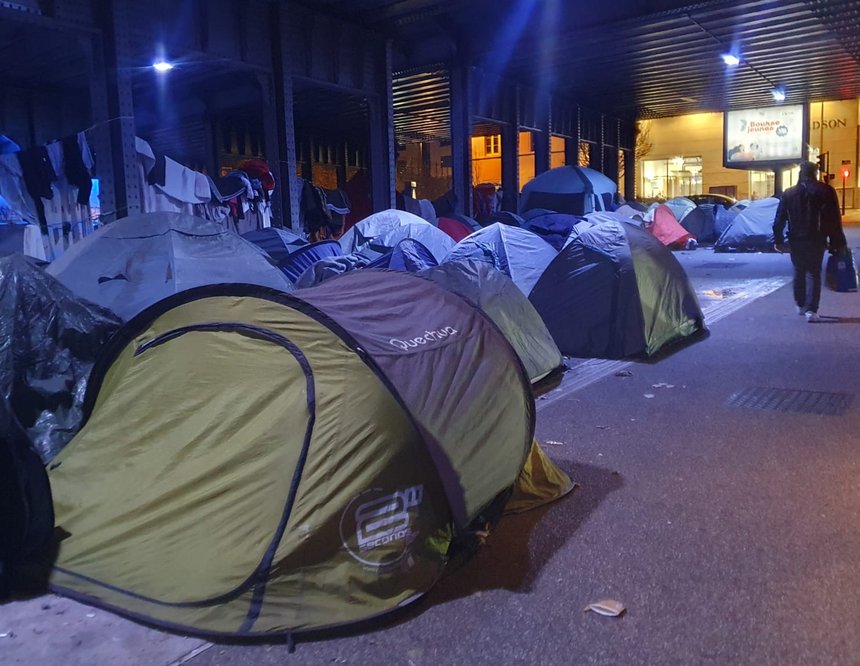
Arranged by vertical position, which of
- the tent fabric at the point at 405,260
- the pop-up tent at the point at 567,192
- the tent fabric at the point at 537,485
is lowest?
the tent fabric at the point at 537,485

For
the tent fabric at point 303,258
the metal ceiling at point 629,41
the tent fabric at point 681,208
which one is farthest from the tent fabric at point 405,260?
the tent fabric at point 681,208

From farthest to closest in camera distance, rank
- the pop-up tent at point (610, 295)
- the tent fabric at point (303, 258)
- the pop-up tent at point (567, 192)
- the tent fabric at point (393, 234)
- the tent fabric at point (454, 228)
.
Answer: the pop-up tent at point (567, 192) < the tent fabric at point (454, 228) < the tent fabric at point (393, 234) < the tent fabric at point (303, 258) < the pop-up tent at point (610, 295)

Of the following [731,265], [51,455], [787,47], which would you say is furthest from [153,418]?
[787,47]

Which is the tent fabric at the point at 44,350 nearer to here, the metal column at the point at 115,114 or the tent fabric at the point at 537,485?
the tent fabric at the point at 537,485

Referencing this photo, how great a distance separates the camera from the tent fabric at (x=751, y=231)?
21.3m

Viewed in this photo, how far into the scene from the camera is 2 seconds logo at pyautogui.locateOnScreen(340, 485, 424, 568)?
3.19 meters

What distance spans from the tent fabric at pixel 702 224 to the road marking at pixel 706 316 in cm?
1063

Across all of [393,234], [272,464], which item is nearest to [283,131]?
[393,234]

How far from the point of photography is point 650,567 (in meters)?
3.57

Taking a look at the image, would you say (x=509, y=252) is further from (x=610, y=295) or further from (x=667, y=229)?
(x=667, y=229)

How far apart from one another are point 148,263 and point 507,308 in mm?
3550

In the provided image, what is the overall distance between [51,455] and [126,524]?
4.64ft

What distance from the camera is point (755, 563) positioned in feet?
11.7

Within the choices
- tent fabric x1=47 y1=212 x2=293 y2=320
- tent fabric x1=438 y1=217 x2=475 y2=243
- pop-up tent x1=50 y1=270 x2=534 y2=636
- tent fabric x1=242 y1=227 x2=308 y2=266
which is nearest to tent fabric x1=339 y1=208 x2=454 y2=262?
tent fabric x1=242 y1=227 x2=308 y2=266
